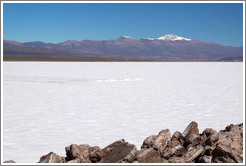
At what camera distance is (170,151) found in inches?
152

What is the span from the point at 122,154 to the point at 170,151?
2.12ft

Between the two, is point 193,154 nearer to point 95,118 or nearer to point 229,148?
point 229,148

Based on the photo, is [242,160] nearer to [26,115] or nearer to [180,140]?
[180,140]

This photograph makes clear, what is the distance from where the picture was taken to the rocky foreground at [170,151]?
11.6 feet

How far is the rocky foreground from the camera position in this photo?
353cm

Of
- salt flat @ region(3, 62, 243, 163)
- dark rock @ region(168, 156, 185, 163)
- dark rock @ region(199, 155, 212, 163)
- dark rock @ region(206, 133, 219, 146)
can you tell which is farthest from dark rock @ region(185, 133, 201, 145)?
salt flat @ region(3, 62, 243, 163)

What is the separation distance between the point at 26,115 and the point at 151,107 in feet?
10.9

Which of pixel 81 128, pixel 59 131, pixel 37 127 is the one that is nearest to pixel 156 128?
pixel 81 128

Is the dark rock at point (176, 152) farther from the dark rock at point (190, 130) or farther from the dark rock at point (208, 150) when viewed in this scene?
the dark rock at point (190, 130)

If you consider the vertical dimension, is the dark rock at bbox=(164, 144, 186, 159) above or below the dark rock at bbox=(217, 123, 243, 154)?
below

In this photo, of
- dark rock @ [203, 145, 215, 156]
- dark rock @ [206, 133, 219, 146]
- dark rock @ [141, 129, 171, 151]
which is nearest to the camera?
dark rock @ [203, 145, 215, 156]

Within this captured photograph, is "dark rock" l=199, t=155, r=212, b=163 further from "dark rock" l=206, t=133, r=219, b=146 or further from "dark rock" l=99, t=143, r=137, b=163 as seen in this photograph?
"dark rock" l=99, t=143, r=137, b=163

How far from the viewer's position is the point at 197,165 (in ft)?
10.7

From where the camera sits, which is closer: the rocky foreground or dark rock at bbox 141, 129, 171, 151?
the rocky foreground
